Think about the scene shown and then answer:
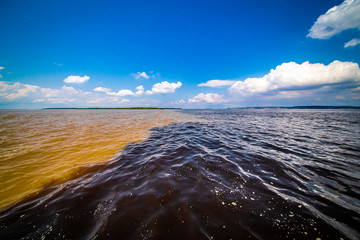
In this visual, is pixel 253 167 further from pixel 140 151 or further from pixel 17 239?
pixel 17 239

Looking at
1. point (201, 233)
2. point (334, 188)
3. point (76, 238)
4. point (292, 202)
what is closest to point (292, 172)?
point (334, 188)

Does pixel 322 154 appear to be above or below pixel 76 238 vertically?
below

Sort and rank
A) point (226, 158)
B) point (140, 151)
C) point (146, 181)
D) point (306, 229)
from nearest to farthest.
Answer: point (306, 229) < point (146, 181) < point (226, 158) < point (140, 151)

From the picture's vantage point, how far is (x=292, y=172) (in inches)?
202

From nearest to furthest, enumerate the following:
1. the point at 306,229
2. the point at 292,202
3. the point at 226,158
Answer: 1. the point at 306,229
2. the point at 292,202
3. the point at 226,158

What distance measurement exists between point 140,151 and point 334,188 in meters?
8.37

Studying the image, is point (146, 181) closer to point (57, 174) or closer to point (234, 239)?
point (234, 239)

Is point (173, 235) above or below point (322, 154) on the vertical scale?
above

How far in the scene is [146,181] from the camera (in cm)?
453

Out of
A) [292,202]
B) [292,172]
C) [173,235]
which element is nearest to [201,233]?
[173,235]

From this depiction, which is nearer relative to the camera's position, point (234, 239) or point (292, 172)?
point (234, 239)

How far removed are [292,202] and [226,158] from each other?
3097 mm

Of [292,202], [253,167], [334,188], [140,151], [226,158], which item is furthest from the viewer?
[140,151]

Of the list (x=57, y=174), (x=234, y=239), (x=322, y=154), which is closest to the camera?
(x=234, y=239)
